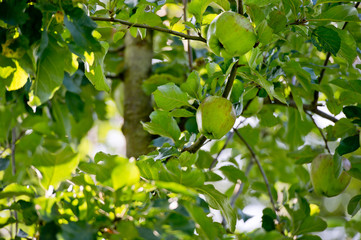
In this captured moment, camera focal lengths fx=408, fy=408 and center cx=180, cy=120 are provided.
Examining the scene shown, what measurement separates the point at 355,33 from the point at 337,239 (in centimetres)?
133

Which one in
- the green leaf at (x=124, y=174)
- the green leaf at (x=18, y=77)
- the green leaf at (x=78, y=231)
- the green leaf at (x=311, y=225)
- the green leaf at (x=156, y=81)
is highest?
the green leaf at (x=124, y=174)

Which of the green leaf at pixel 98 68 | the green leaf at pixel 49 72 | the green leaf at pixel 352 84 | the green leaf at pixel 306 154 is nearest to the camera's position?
the green leaf at pixel 49 72

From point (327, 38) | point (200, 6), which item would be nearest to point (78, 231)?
point (200, 6)

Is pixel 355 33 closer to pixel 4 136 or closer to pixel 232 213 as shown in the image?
pixel 232 213

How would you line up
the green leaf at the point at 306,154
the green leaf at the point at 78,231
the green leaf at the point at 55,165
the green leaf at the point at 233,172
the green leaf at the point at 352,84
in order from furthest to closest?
1. the green leaf at the point at 306,154
2. the green leaf at the point at 233,172
3. the green leaf at the point at 352,84
4. the green leaf at the point at 55,165
5. the green leaf at the point at 78,231

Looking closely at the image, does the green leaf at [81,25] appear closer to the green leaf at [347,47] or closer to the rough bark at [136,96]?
the green leaf at [347,47]

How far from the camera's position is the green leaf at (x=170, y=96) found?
913mm

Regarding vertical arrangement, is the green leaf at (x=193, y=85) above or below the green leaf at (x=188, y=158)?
above

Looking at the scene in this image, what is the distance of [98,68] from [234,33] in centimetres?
31

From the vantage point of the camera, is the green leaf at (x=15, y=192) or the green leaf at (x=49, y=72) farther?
the green leaf at (x=49, y=72)

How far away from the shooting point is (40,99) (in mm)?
736

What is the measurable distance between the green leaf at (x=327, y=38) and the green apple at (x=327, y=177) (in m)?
0.44

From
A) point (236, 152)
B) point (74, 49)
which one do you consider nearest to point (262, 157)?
point (236, 152)

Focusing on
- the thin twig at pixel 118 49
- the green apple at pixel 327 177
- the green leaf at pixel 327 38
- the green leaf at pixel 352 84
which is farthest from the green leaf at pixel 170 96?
the thin twig at pixel 118 49
